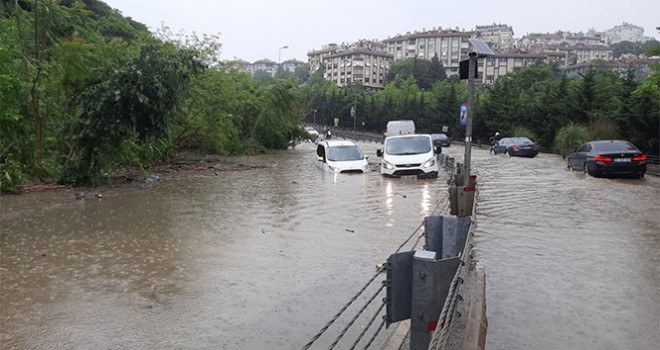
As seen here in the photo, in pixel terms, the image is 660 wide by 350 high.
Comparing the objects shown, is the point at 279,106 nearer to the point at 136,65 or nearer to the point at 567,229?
the point at 136,65

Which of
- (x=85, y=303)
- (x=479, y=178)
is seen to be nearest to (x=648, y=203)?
(x=479, y=178)

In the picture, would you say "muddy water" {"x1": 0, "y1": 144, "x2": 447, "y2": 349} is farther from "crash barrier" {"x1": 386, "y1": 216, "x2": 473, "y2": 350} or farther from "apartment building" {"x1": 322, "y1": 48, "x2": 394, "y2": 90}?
"apartment building" {"x1": 322, "y1": 48, "x2": 394, "y2": 90}

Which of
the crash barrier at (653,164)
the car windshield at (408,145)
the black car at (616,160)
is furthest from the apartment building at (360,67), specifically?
the black car at (616,160)

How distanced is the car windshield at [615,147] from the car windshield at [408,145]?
6.73 metres

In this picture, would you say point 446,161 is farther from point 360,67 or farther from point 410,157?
point 360,67

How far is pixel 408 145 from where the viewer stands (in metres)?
22.5

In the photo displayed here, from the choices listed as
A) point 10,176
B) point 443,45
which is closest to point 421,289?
point 10,176

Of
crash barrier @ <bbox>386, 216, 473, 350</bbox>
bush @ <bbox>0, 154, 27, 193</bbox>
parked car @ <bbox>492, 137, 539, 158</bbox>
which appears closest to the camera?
crash barrier @ <bbox>386, 216, 473, 350</bbox>

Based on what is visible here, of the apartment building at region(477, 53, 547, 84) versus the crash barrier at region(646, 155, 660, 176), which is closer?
the crash barrier at region(646, 155, 660, 176)

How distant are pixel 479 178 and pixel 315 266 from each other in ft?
52.4

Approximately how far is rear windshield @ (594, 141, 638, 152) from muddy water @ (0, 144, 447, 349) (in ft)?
31.4

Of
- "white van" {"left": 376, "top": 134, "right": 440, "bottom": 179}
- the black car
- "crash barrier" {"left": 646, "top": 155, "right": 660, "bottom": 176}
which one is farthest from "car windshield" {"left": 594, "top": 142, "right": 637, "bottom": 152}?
"white van" {"left": 376, "top": 134, "right": 440, "bottom": 179}

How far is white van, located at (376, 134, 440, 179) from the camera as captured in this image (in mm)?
21062

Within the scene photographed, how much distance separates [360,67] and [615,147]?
6136 inches
